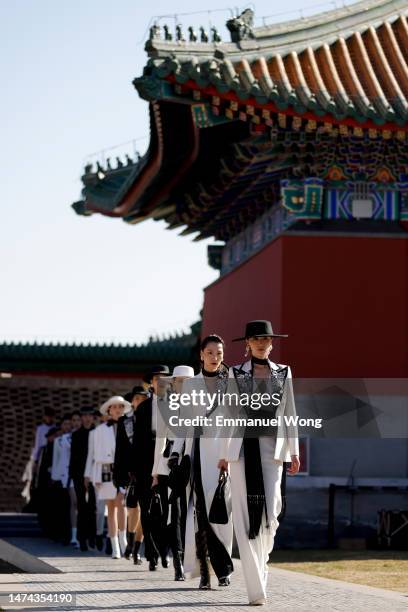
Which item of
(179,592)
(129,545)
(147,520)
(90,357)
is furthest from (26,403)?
(179,592)

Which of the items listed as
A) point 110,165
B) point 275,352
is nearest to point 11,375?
point 110,165

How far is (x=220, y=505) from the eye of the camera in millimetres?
10773

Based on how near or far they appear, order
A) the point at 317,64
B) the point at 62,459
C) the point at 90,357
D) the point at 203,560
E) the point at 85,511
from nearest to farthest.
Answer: the point at 203,560, the point at 85,511, the point at 62,459, the point at 317,64, the point at 90,357

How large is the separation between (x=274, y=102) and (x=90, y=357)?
424 inches

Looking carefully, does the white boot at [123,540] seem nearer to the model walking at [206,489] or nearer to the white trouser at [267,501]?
the model walking at [206,489]

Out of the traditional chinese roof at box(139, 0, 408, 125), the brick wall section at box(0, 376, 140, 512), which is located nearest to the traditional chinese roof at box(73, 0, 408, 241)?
the traditional chinese roof at box(139, 0, 408, 125)

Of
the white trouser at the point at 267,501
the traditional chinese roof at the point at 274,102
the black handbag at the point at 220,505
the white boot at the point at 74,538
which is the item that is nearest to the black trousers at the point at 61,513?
the white boot at the point at 74,538

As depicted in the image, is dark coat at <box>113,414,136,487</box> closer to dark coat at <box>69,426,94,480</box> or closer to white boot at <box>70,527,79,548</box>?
dark coat at <box>69,426,94,480</box>

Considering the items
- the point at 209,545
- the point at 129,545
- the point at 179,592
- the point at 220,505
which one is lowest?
the point at 179,592

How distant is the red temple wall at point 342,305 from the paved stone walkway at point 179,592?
602cm

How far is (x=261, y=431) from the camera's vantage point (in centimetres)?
1002

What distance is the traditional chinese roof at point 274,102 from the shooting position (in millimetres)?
17359

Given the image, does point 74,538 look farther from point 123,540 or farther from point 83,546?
point 123,540

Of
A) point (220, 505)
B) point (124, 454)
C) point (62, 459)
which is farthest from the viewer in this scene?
point (62, 459)
